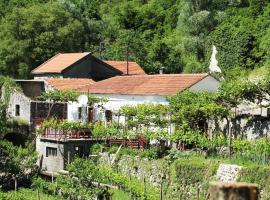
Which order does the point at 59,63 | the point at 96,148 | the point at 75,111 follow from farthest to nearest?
the point at 59,63, the point at 75,111, the point at 96,148

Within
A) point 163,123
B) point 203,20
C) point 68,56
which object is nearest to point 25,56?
point 68,56

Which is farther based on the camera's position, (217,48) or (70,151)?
(217,48)

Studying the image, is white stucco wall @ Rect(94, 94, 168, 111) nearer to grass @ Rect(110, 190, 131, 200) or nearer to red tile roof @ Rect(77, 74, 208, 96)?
red tile roof @ Rect(77, 74, 208, 96)

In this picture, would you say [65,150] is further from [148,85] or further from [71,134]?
Result: [148,85]

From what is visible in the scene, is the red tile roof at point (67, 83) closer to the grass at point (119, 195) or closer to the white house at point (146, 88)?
the white house at point (146, 88)

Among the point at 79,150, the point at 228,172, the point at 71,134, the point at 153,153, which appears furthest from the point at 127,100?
the point at 228,172

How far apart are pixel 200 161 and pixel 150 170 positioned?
9.13 feet

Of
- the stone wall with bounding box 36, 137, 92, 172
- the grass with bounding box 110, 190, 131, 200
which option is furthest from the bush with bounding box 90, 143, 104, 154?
the grass with bounding box 110, 190, 131, 200

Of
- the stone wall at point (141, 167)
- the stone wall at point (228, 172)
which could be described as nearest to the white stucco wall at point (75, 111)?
the stone wall at point (141, 167)

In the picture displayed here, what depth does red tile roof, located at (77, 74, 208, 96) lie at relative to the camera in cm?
2905

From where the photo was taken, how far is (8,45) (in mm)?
47531

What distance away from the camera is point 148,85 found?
100ft

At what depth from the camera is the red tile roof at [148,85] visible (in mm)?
29047

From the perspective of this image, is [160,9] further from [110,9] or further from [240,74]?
[240,74]
